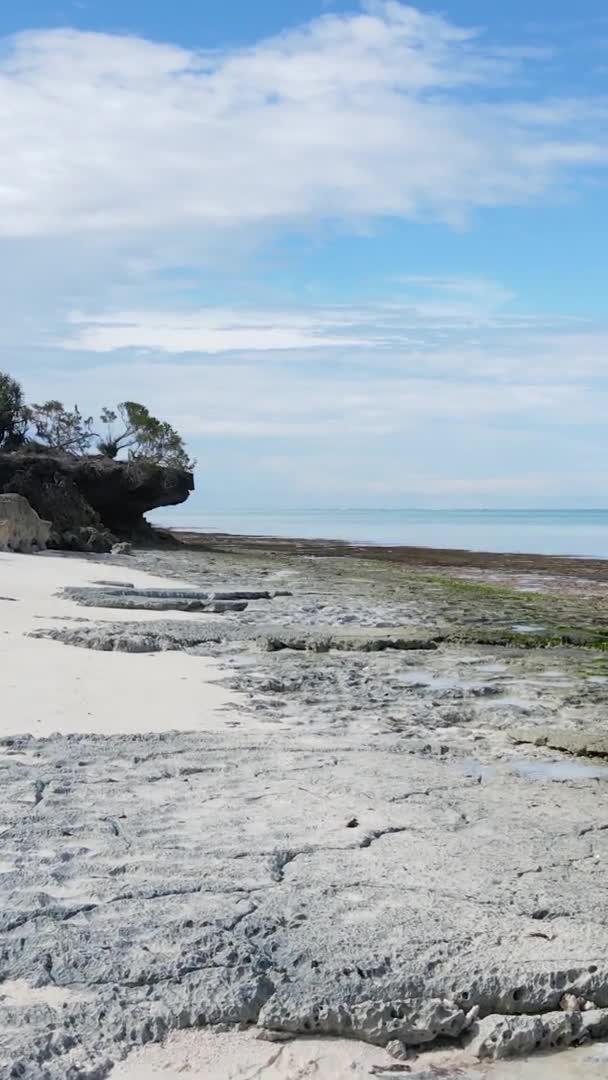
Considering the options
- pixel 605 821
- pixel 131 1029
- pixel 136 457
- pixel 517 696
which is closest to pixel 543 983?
pixel 131 1029

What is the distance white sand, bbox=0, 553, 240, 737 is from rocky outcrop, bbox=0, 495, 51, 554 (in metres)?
12.2

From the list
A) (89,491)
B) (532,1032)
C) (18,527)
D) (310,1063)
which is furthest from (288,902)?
(89,491)

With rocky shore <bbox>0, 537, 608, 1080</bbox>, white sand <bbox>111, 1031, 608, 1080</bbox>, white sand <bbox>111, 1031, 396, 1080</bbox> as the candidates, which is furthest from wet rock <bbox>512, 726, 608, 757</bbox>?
white sand <bbox>111, 1031, 396, 1080</bbox>

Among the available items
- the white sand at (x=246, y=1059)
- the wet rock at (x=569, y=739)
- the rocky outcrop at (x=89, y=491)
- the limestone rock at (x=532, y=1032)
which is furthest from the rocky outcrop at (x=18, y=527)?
the limestone rock at (x=532, y=1032)

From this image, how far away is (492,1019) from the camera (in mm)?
3367

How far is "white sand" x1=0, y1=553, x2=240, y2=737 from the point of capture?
747 cm

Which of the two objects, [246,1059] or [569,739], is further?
[569,739]

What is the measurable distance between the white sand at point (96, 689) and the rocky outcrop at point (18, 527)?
40.1 ft

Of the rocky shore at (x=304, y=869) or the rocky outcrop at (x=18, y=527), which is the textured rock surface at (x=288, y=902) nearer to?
the rocky shore at (x=304, y=869)

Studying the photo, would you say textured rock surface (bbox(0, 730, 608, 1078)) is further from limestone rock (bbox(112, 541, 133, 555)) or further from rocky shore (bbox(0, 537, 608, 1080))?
limestone rock (bbox(112, 541, 133, 555))

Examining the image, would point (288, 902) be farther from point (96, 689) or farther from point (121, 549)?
point (121, 549)

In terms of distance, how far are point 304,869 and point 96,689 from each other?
15.2 feet

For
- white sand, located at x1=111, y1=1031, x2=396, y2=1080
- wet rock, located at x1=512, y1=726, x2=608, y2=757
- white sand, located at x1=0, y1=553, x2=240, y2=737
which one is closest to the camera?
white sand, located at x1=111, y1=1031, x2=396, y2=1080

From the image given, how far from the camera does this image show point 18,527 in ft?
84.7
